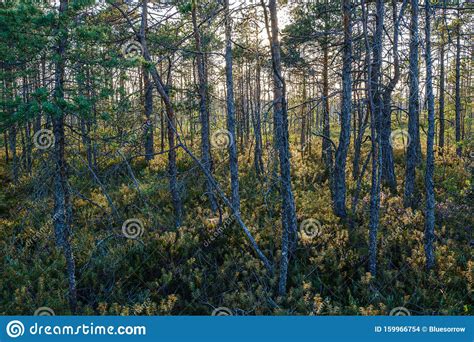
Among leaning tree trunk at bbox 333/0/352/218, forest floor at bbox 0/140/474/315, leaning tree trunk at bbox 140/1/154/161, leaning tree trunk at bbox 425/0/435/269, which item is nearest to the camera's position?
forest floor at bbox 0/140/474/315

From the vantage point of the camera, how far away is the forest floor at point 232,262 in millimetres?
7852

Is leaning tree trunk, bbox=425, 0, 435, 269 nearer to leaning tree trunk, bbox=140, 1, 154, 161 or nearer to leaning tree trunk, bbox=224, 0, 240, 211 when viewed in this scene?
leaning tree trunk, bbox=224, 0, 240, 211

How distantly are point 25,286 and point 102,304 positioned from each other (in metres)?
2.64

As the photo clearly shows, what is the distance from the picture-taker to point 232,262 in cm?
943

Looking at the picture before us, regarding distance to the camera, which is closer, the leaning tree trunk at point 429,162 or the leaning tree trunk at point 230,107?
the leaning tree trunk at point 429,162

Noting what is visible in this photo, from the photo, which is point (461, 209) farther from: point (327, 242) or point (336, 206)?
point (327, 242)

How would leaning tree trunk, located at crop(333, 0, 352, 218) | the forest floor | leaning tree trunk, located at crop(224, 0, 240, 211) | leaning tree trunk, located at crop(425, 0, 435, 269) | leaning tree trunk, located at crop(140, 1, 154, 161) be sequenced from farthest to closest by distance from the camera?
leaning tree trunk, located at crop(224, 0, 240, 211) → leaning tree trunk, located at crop(333, 0, 352, 218) → leaning tree trunk, located at crop(140, 1, 154, 161) → leaning tree trunk, located at crop(425, 0, 435, 269) → the forest floor

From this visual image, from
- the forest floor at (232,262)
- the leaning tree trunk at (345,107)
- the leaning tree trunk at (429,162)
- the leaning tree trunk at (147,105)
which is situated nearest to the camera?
the forest floor at (232,262)

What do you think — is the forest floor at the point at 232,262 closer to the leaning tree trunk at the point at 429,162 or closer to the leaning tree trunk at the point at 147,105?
the leaning tree trunk at the point at 429,162

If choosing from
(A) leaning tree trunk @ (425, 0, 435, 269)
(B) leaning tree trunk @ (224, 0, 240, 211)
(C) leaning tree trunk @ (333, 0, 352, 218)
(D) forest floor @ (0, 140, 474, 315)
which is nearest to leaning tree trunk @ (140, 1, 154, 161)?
(D) forest floor @ (0, 140, 474, 315)

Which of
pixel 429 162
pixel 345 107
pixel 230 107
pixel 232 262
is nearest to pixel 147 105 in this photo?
pixel 230 107

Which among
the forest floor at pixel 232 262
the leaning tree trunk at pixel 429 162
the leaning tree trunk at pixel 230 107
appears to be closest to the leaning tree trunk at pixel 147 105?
the forest floor at pixel 232 262

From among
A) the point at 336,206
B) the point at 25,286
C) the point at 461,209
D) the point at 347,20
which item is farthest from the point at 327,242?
the point at 25,286

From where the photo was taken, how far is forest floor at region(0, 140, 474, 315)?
309 inches
